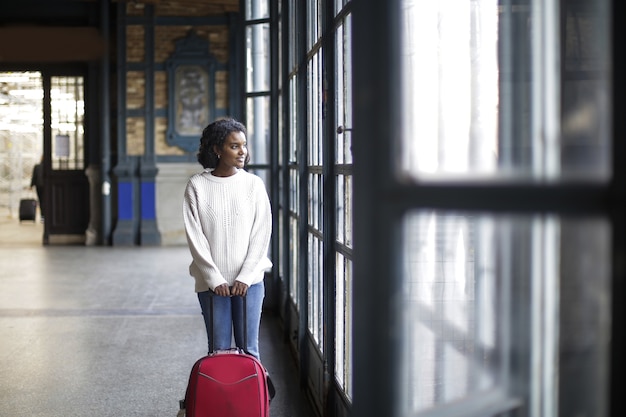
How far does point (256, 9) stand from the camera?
6.43 metres

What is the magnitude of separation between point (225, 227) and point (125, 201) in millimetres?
9159

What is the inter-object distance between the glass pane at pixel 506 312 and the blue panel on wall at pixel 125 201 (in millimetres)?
10956

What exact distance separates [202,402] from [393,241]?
1843 mm

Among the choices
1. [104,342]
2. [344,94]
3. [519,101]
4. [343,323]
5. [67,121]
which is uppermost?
[67,121]

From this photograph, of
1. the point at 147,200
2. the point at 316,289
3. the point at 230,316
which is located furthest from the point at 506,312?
the point at 147,200

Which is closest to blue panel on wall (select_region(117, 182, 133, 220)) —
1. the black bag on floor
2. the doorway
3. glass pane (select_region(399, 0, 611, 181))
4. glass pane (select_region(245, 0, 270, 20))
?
the doorway

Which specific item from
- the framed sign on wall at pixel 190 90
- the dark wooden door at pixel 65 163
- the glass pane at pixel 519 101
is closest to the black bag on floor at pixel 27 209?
the dark wooden door at pixel 65 163

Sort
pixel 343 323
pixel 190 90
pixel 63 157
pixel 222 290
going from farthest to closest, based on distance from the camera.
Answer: pixel 63 157
pixel 190 90
pixel 343 323
pixel 222 290

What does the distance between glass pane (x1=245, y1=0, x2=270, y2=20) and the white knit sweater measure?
3.55 metres

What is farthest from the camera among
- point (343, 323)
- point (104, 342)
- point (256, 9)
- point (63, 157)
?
point (63, 157)

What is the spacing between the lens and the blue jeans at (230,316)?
322cm

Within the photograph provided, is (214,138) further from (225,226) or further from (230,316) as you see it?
(230,316)

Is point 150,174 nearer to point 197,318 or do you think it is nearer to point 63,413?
point 197,318

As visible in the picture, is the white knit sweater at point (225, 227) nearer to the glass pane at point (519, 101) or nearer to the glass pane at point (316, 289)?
the glass pane at point (316, 289)
